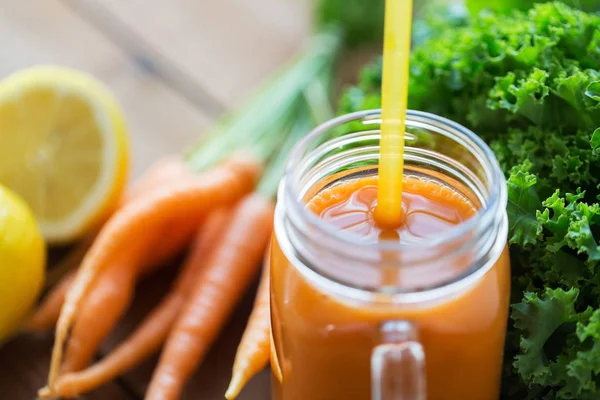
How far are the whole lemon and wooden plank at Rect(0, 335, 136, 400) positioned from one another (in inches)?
1.8

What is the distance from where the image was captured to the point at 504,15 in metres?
1.27

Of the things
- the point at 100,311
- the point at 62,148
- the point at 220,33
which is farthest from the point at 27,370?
the point at 220,33

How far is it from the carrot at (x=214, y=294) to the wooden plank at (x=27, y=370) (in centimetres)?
8

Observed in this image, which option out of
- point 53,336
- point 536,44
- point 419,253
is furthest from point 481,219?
point 53,336

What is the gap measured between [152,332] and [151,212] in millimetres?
199

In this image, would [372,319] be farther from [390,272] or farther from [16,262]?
[16,262]

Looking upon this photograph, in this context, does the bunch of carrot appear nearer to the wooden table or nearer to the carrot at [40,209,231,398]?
the carrot at [40,209,231,398]

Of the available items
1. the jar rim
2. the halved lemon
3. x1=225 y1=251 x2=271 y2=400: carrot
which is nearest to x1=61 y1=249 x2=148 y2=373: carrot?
the halved lemon

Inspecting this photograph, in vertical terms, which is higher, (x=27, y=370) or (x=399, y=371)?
(x=399, y=371)

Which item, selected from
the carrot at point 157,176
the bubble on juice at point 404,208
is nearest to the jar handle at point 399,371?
the bubble on juice at point 404,208

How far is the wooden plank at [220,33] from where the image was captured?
5.56ft

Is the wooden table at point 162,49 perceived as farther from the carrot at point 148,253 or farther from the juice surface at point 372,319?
the juice surface at point 372,319

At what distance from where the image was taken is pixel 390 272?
0.77m

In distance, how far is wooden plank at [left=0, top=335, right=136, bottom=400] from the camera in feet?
3.97
